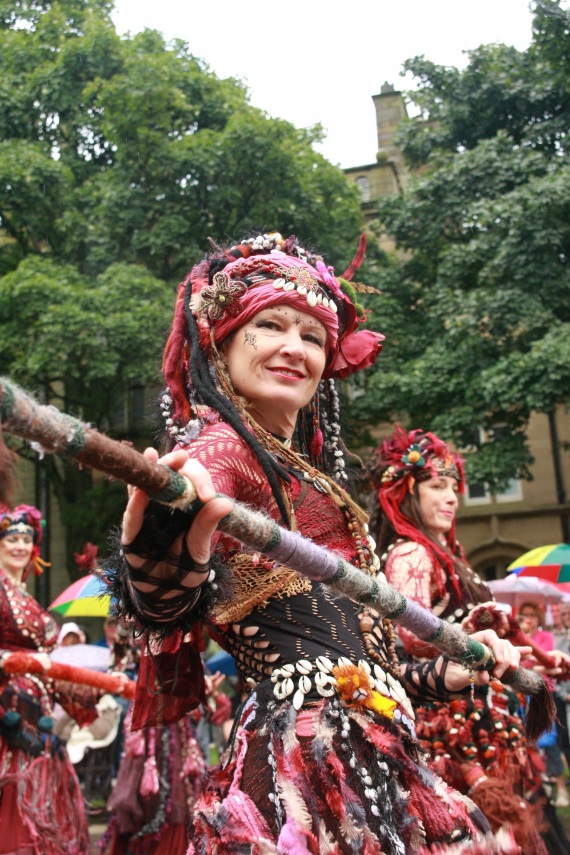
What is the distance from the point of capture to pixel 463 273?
1502 cm

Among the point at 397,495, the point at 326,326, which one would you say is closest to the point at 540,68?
the point at 397,495

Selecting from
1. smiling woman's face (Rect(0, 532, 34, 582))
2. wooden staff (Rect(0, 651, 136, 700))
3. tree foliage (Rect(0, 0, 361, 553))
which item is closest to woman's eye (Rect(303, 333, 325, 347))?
wooden staff (Rect(0, 651, 136, 700))

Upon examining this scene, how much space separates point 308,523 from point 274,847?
0.85m

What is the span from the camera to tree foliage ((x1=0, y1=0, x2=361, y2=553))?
14.7m

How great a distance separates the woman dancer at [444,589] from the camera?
4.23 m

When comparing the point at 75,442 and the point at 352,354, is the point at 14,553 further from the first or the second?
the point at 75,442

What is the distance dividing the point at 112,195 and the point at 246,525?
14.6 metres

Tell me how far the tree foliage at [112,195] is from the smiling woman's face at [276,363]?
1170 centimetres

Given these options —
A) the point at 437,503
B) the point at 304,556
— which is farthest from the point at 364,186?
the point at 304,556

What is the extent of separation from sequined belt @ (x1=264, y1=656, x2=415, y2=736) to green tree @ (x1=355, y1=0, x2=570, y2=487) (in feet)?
35.6

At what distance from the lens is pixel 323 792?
7.15 feet

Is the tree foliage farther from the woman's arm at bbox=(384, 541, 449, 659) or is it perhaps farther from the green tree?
the woman's arm at bbox=(384, 541, 449, 659)

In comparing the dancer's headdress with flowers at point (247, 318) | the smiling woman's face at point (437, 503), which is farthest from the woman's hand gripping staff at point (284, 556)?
the smiling woman's face at point (437, 503)

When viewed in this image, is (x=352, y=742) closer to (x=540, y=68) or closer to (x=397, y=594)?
(x=397, y=594)
